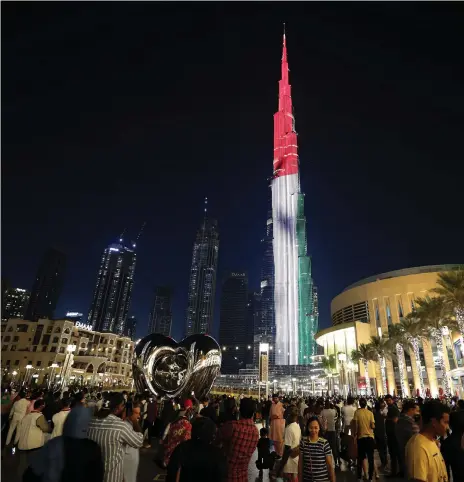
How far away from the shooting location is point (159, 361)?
19688 millimetres

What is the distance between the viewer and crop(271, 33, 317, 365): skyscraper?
6324 inches

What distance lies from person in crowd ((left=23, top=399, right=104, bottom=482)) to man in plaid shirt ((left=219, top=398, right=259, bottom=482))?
211 cm

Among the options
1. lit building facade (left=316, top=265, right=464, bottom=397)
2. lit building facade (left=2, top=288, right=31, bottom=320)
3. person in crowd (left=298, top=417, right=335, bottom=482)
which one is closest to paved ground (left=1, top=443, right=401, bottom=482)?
person in crowd (left=298, top=417, right=335, bottom=482)

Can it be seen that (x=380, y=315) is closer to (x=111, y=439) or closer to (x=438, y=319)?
(x=438, y=319)

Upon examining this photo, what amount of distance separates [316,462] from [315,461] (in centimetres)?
2

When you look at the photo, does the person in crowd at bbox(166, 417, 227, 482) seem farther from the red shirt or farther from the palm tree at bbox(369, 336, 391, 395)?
the palm tree at bbox(369, 336, 391, 395)

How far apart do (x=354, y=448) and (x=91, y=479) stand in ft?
24.1

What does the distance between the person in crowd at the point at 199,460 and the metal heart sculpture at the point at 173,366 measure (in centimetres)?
1628

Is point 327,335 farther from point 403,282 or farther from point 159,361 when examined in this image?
point 159,361

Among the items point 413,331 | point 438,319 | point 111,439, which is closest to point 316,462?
point 111,439

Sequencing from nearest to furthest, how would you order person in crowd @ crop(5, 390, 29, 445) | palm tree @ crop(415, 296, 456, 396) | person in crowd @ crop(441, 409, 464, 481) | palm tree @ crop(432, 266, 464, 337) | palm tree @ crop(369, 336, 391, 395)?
person in crowd @ crop(441, 409, 464, 481), person in crowd @ crop(5, 390, 29, 445), palm tree @ crop(432, 266, 464, 337), palm tree @ crop(415, 296, 456, 396), palm tree @ crop(369, 336, 391, 395)

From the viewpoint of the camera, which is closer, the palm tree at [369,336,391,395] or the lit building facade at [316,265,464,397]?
the palm tree at [369,336,391,395]

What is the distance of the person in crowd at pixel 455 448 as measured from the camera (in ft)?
12.0

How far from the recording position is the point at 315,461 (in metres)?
4.66
